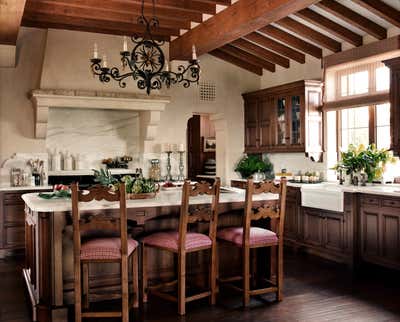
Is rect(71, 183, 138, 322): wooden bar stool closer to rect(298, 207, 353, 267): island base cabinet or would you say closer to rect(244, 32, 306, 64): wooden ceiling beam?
rect(298, 207, 353, 267): island base cabinet

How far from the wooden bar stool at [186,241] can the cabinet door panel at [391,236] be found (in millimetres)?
2062

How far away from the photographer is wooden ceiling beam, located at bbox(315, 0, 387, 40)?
5.24m

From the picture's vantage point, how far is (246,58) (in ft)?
25.1

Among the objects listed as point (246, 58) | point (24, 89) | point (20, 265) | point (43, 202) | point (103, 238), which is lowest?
point (20, 265)

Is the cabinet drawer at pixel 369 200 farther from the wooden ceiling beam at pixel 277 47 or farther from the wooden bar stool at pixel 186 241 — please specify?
the wooden ceiling beam at pixel 277 47

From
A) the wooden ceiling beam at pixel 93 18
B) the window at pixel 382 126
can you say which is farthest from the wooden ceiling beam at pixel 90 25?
the window at pixel 382 126

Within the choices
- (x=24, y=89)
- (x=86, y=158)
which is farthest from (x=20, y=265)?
(x=24, y=89)

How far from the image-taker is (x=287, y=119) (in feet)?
22.5

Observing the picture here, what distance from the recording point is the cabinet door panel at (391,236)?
186 inches

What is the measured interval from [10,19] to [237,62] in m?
4.27

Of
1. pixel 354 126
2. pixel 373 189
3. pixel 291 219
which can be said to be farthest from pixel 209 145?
pixel 373 189

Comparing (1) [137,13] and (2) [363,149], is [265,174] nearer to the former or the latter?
(2) [363,149]

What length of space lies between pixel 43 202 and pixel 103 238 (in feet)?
1.96

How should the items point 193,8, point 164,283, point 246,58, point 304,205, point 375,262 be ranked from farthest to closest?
point 246,58
point 304,205
point 193,8
point 375,262
point 164,283
